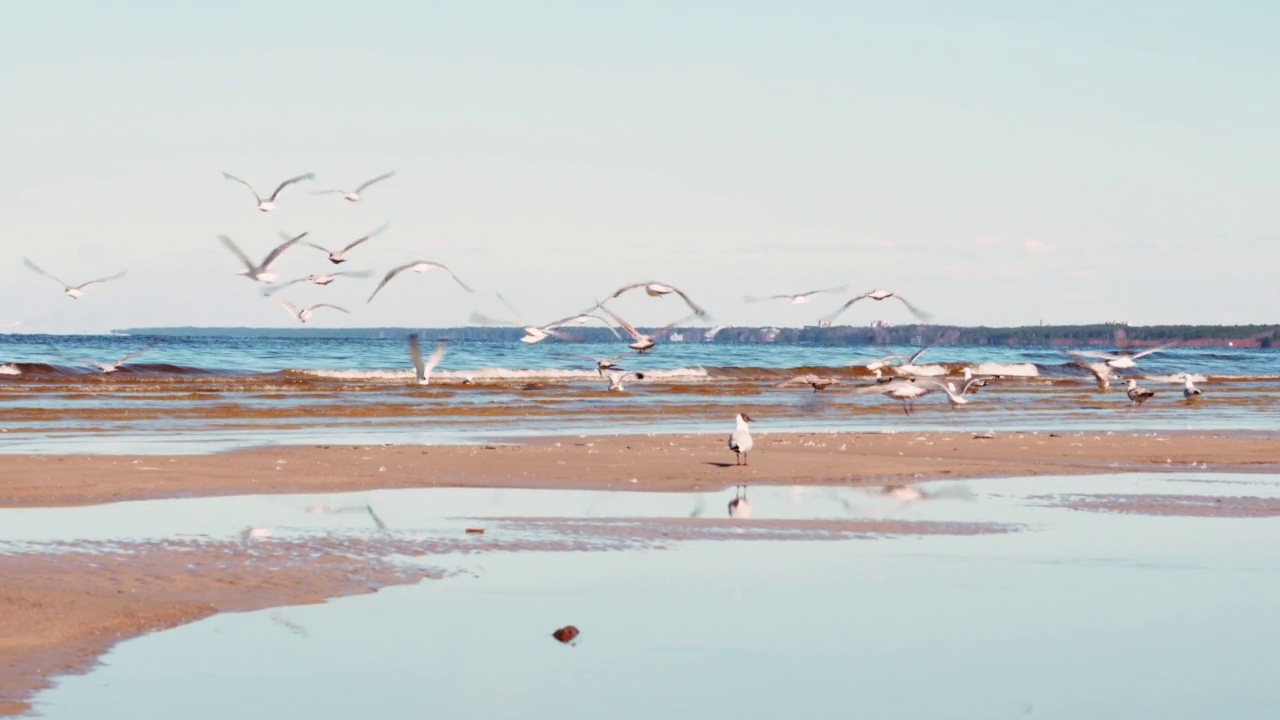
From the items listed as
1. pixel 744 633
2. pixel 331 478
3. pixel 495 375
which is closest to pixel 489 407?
pixel 331 478

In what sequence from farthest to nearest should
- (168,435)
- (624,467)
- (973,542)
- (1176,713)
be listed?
(168,435) < (624,467) < (973,542) < (1176,713)

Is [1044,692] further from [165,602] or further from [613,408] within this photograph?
[613,408]

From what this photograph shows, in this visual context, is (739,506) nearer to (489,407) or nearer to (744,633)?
(744,633)

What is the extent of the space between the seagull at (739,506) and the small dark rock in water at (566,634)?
297 inches

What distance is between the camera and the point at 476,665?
1147 centimetres

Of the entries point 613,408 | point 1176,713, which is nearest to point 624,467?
point 1176,713

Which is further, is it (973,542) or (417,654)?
(973,542)

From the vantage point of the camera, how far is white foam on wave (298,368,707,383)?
69.6 metres

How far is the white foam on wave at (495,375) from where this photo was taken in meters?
69.6

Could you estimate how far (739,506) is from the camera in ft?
69.6

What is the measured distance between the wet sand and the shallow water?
377cm

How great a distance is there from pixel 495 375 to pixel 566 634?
62263 millimetres

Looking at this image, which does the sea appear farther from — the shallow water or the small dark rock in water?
the small dark rock in water

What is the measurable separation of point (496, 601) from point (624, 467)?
12498 mm
